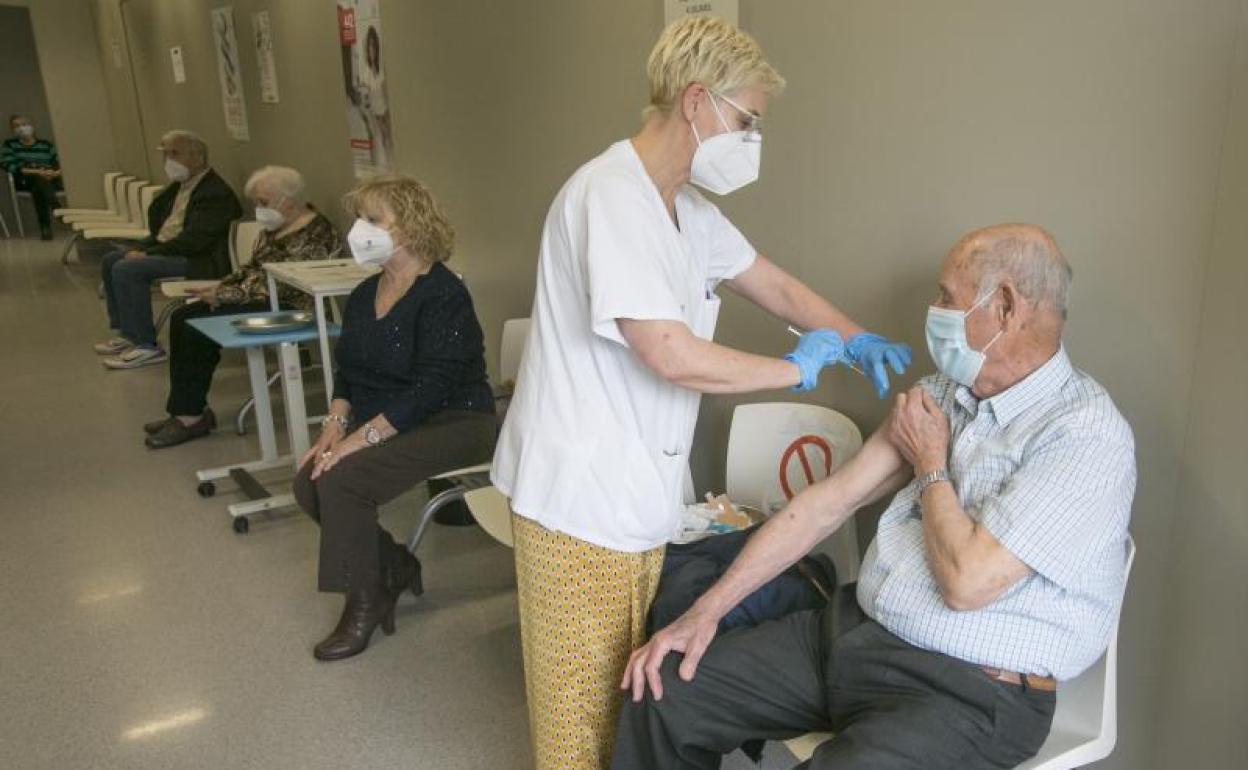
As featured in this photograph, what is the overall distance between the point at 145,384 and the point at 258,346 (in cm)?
202

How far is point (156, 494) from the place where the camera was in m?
3.59

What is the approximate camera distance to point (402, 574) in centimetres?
262

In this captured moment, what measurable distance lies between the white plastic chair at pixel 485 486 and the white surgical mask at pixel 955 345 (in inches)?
35.5

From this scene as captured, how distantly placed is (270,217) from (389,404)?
203 centimetres

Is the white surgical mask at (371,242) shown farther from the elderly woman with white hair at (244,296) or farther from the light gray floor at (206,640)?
the elderly woman with white hair at (244,296)

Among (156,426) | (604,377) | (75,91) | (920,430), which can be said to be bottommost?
(156,426)

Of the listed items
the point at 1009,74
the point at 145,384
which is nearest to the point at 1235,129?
the point at 1009,74

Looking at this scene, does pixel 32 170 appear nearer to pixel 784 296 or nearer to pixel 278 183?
pixel 278 183

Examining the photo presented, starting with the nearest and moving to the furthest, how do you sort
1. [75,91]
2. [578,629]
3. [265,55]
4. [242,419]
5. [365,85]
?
1. [578,629]
2. [242,419]
3. [365,85]
4. [265,55]
5. [75,91]

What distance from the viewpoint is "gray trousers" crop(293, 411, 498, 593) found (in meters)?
2.39

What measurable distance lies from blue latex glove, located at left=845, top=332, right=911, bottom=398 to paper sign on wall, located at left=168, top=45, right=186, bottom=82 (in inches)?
284

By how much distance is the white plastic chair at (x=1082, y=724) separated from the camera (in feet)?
4.38

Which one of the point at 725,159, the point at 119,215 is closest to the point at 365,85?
the point at 725,159

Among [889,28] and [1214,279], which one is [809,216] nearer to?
[889,28]
